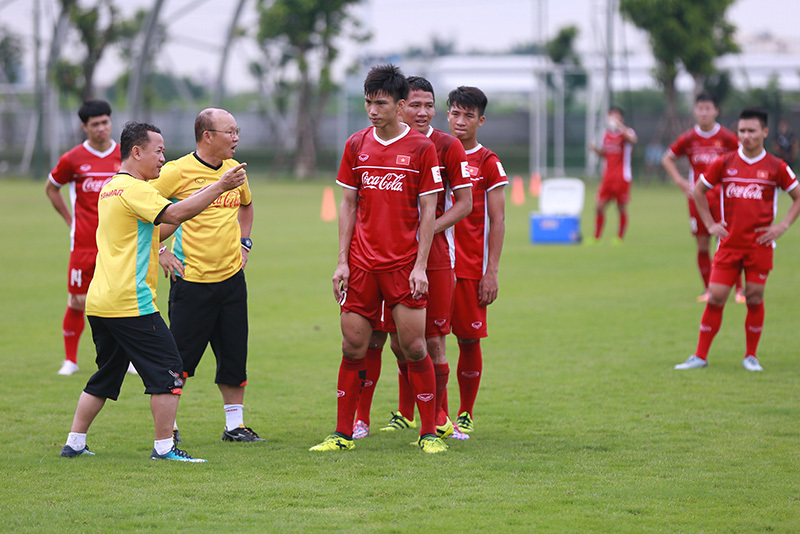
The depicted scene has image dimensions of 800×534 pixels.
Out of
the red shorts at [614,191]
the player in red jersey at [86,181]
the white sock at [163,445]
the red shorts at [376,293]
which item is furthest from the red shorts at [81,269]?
the red shorts at [614,191]

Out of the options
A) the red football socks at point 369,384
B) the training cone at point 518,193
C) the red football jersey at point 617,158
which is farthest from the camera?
the training cone at point 518,193

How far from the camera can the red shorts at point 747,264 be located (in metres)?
8.25

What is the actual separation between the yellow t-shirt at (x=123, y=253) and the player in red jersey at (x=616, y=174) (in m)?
13.9

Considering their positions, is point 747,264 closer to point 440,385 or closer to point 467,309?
point 467,309

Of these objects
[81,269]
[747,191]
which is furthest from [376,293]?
[747,191]

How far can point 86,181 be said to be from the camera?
8078 mm

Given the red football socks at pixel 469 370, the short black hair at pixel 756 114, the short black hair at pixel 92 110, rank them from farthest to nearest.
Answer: the short black hair at pixel 756 114 < the short black hair at pixel 92 110 < the red football socks at pixel 469 370

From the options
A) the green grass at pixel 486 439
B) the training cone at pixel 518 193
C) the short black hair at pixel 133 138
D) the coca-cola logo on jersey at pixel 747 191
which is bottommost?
the training cone at pixel 518 193

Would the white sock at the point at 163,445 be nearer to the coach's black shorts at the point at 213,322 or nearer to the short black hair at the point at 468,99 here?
the coach's black shorts at the point at 213,322

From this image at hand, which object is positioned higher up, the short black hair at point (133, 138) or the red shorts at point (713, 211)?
the short black hair at point (133, 138)

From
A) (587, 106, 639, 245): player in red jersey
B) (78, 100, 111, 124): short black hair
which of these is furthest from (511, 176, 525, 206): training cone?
(78, 100, 111, 124): short black hair

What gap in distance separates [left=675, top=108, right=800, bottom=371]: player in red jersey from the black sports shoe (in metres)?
3.98

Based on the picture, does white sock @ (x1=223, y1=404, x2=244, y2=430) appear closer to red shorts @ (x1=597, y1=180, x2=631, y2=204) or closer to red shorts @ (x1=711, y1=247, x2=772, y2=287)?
red shorts @ (x1=711, y1=247, x2=772, y2=287)

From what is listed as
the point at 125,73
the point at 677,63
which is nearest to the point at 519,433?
the point at 677,63
